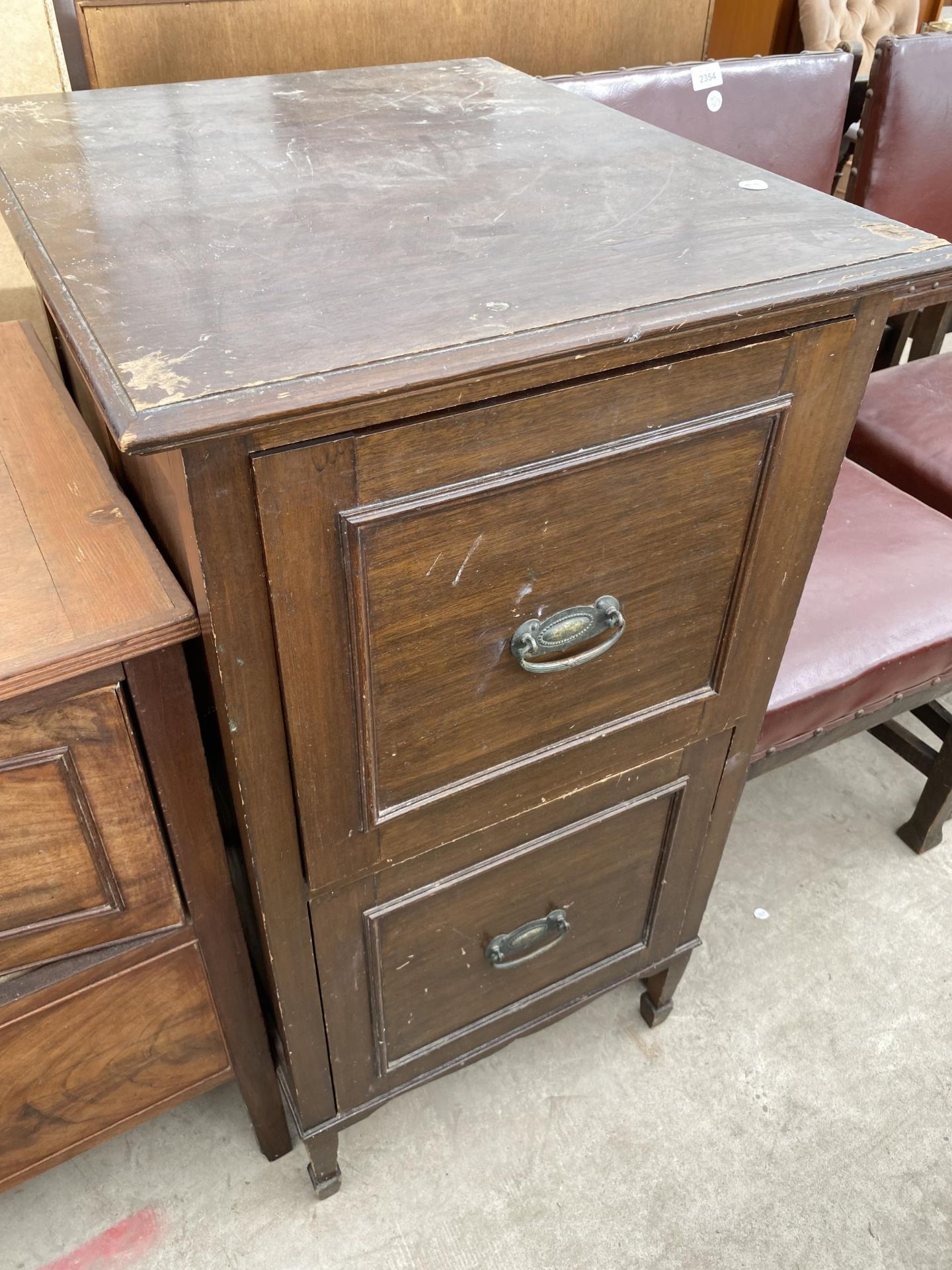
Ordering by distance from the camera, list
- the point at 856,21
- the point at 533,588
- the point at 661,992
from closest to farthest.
Answer: the point at 533,588 < the point at 661,992 < the point at 856,21

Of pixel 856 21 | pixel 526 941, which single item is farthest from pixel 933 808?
pixel 856 21

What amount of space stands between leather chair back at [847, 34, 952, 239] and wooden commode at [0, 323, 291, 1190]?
1286mm

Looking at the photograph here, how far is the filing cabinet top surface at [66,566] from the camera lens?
0.58 meters

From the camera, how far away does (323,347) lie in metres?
0.49

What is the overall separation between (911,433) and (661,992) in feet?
2.74

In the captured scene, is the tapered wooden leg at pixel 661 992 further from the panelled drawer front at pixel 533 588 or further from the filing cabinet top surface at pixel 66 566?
the filing cabinet top surface at pixel 66 566

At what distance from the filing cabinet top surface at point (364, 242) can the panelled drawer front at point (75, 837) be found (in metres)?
0.25

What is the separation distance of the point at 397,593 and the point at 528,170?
36 centimetres

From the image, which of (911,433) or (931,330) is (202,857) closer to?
(911,433)

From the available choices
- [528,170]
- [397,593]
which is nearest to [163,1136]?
[397,593]

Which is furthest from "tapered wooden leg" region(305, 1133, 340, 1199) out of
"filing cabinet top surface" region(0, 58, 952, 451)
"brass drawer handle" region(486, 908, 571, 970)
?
"filing cabinet top surface" region(0, 58, 952, 451)

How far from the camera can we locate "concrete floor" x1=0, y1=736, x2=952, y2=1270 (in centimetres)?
103

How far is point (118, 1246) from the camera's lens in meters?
1.01

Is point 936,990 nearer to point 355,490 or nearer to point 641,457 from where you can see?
point 641,457
